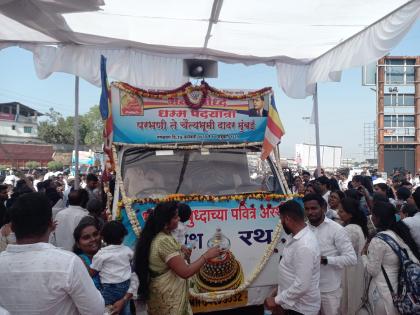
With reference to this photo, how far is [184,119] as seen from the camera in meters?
5.52

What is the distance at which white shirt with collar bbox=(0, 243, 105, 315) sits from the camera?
6.64 feet

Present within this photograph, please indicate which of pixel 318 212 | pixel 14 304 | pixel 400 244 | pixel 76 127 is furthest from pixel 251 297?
pixel 76 127

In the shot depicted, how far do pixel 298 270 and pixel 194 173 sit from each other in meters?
2.47

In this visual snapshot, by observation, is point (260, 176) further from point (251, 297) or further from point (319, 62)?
point (319, 62)

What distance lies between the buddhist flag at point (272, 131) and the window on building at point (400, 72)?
141 ft

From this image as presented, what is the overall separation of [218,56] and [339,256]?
19.8 feet

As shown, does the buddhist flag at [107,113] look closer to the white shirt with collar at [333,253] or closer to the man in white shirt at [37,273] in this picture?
the white shirt with collar at [333,253]

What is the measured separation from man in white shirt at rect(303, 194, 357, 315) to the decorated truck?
0.86 m

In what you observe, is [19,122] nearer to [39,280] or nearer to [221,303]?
[221,303]

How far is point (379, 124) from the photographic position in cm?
4428

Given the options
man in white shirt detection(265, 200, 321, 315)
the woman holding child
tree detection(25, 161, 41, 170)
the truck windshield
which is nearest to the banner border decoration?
the truck windshield

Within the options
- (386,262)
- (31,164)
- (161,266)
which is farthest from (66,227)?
(31,164)

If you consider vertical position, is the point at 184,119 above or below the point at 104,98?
below

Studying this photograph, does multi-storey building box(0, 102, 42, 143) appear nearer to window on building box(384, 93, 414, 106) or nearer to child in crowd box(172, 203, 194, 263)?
window on building box(384, 93, 414, 106)
